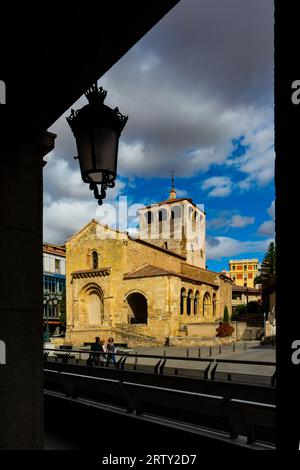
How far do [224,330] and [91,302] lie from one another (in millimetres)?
15841

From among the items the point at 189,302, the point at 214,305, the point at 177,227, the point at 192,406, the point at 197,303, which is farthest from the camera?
the point at 177,227

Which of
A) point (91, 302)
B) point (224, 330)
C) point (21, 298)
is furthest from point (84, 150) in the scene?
point (91, 302)

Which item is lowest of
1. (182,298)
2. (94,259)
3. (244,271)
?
(182,298)

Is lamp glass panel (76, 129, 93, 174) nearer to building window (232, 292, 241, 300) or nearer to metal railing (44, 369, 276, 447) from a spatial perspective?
metal railing (44, 369, 276, 447)

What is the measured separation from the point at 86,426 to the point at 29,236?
3.49 meters

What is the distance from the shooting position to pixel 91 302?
4616cm

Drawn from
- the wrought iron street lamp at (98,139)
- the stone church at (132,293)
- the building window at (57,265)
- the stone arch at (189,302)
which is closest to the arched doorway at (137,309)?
the stone church at (132,293)

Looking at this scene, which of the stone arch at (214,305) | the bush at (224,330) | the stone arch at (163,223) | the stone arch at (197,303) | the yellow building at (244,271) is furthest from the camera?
the yellow building at (244,271)

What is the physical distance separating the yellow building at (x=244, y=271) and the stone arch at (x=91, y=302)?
80149 mm

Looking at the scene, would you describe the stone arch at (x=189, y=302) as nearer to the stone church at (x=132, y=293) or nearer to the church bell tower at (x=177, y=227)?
the stone church at (x=132, y=293)

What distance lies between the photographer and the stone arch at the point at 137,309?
4691 centimetres

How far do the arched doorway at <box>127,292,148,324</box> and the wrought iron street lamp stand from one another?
4426 cm

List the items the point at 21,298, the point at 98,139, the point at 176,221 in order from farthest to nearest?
the point at 176,221
the point at 21,298
the point at 98,139

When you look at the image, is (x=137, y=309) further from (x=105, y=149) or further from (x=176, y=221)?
(x=105, y=149)
